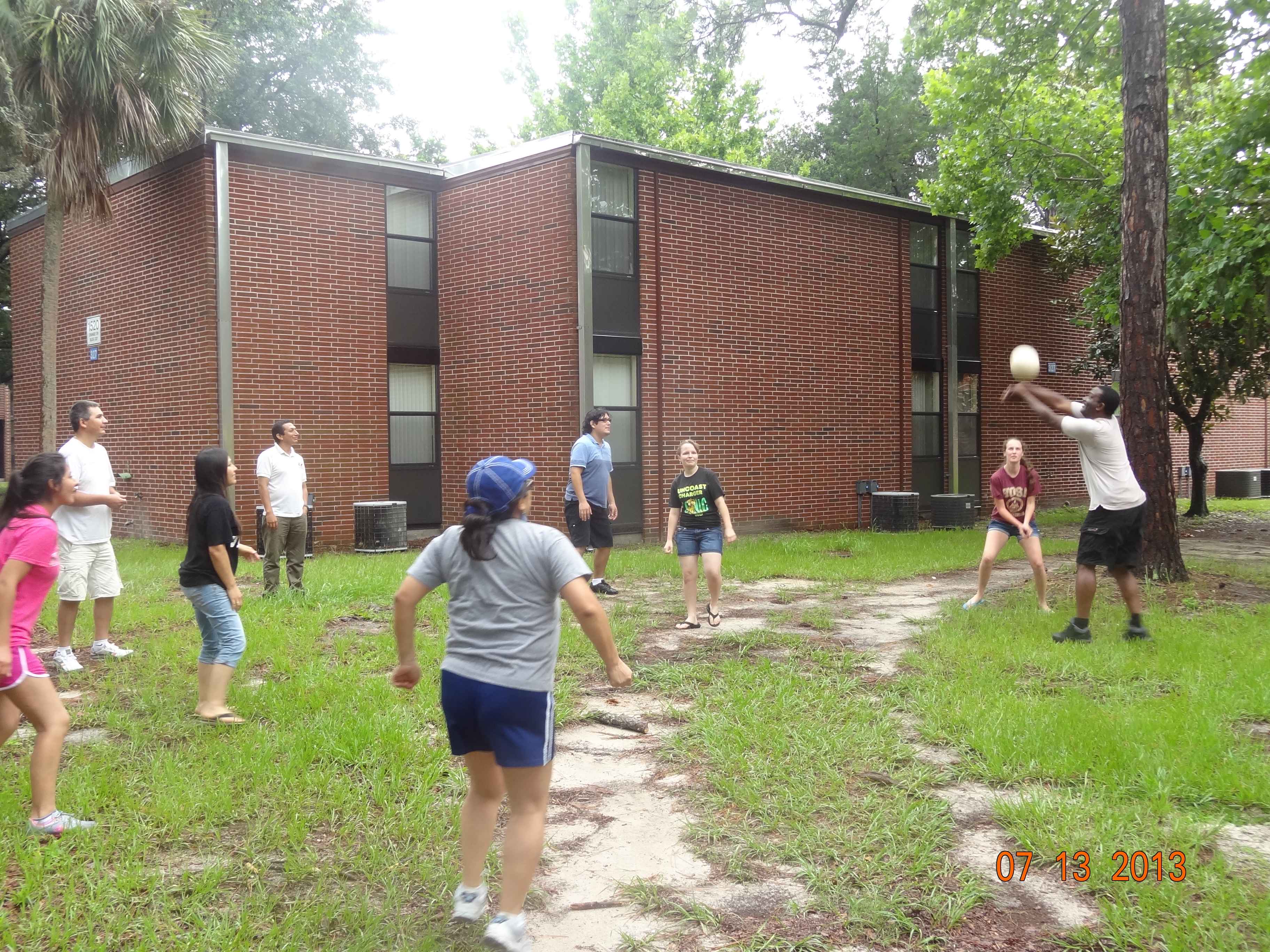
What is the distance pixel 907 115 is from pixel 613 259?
23.0 meters

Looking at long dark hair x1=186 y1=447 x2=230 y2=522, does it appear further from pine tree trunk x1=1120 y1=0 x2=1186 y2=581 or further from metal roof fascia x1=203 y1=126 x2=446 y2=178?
metal roof fascia x1=203 y1=126 x2=446 y2=178

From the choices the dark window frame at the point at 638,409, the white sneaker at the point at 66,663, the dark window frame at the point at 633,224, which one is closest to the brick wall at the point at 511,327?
the dark window frame at the point at 633,224

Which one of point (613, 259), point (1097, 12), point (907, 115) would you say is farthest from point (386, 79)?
point (1097, 12)

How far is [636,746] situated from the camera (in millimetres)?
5910

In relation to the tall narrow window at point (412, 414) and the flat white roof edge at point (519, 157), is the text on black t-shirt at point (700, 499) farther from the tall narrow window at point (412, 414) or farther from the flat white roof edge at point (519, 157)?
the tall narrow window at point (412, 414)

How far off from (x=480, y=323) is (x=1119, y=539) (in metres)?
10.9

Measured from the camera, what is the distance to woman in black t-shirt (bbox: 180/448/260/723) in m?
6.08

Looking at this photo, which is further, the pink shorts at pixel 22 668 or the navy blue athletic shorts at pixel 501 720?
the pink shorts at pixel 22 668

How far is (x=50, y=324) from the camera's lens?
615 inches

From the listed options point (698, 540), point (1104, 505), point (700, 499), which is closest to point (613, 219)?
point (700, 499)

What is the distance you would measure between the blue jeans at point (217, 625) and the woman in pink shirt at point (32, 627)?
1478 millimetres

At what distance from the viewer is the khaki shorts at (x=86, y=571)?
24.4 ft

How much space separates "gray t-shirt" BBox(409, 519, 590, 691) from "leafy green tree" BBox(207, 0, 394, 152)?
28.9 metres

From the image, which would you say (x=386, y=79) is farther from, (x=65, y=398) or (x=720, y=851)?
(x=720, y=851)
